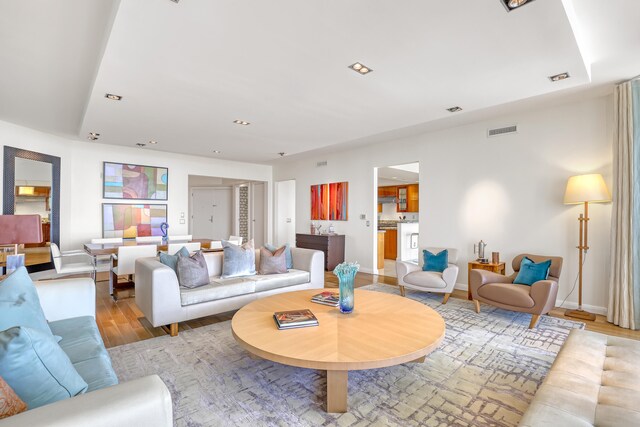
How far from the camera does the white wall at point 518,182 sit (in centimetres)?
395

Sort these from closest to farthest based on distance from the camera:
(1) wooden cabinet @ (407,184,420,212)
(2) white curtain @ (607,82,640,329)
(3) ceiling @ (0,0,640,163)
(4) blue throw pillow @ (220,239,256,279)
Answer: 1. (3) ceiling @ (0,0,640,163)
2. (2) white curtain @ (607,82,640,329)
3. (4) blue throw pillow @ (220,239,256,279)
4. (1) wooden cabinet @ (407,184,420,212)

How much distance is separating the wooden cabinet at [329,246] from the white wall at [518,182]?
1.11m

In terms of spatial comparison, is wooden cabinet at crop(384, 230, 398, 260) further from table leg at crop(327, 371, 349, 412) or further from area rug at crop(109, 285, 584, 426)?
table leg at crop(327, 371, 349, 412)

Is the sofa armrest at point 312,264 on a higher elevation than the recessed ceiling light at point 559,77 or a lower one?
lower

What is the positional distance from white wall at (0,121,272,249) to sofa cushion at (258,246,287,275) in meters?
4.07

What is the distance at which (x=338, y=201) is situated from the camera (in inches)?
283

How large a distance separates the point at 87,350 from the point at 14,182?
16.3 feet

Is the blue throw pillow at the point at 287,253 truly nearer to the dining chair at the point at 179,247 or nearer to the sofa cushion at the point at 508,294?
the dining chair at the point at 179,247

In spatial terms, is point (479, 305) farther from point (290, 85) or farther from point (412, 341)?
point (290, 85)

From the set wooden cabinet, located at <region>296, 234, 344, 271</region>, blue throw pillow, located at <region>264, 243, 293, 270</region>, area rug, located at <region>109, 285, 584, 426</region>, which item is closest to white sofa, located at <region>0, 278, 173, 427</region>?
area rug, located at <region>109, 285, 584, 426</region>

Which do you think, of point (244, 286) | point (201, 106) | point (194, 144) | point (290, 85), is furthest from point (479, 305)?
point (194, 144)

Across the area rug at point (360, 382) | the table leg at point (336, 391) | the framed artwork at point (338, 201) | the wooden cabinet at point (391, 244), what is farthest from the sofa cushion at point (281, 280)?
the wooden cabinet at point (391, 244)

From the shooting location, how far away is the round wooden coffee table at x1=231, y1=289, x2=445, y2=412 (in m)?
1.90

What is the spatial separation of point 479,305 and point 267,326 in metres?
2.93
